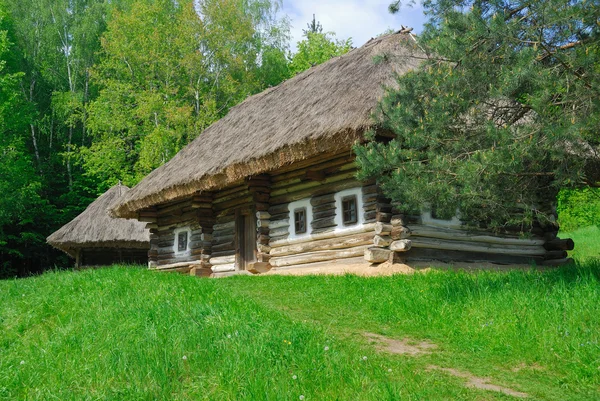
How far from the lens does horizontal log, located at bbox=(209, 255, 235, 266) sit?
48.2 ft

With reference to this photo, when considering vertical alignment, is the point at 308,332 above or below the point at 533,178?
below

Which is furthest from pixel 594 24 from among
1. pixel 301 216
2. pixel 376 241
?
pixel 301 216

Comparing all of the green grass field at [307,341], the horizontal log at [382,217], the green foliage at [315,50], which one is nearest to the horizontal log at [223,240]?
the horizontal log at [382,217]

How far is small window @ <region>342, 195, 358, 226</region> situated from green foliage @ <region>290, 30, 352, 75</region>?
23.1 m

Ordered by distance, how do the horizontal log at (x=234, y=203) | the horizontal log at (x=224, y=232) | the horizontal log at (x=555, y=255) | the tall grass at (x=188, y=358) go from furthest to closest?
1. the horizontal log at (x=224, y=232)
2. the horizontal log at (x=234, y=203)
3. the horizontal log at (x=555, y=255)
4. the tall grass at (x=188, y=358)

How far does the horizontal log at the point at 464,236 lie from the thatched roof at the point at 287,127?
1.98m

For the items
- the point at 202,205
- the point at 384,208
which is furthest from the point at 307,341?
the point at 202,205

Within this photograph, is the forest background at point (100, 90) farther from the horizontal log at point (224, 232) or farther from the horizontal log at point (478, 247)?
the horizontal log at point (478, 247)

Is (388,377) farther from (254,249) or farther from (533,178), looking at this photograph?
(254,249)

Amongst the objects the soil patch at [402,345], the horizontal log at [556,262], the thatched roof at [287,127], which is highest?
the thatched roof at [287,127]

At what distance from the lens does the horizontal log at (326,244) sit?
35.7 ft

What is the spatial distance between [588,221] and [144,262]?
18896mm

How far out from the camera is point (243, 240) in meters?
14.6

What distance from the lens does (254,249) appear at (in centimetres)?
1412
